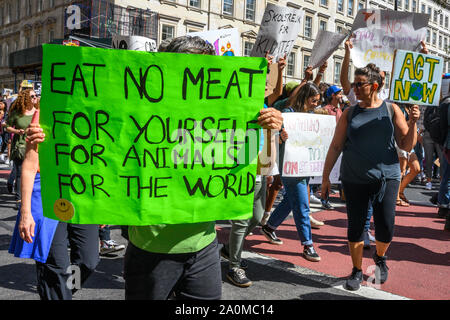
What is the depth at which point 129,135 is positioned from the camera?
193cm

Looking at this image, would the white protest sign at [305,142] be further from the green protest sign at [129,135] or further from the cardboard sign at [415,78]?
the green protest sign at [129,135]

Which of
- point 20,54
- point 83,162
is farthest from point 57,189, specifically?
point 20,54

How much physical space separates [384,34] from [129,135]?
13.4 ft

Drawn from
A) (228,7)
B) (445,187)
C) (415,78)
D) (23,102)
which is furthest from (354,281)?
(228,7)

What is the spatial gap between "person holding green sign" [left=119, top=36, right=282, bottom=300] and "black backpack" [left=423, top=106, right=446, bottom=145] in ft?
13.7

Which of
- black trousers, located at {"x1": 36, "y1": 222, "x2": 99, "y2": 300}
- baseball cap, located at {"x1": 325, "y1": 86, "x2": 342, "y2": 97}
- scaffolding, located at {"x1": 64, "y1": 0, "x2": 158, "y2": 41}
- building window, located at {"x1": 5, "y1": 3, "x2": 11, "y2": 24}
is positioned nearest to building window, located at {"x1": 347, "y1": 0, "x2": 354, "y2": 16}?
scaffolding, located at {"x1": 64, "y1": 0, "x2": 158, "y2": 41}

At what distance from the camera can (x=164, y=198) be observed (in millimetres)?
1951

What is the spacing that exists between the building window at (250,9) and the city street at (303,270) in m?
29.0

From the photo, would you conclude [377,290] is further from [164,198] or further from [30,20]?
[30,20]

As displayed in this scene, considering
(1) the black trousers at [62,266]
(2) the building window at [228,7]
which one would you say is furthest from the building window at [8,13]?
(1) the black trousers at [62,266]

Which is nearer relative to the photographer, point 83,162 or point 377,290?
point 83,162

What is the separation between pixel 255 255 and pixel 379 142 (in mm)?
1889

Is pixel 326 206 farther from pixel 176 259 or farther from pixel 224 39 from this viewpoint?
pixel 176 259
